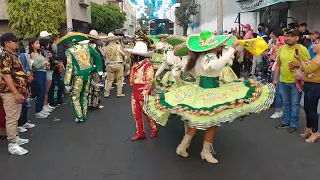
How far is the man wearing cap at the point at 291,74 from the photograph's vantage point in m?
5.59

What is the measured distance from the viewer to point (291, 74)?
5738 mm

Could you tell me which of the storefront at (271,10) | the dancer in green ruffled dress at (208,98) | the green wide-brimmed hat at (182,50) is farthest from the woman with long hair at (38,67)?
the storefront at (271,10)

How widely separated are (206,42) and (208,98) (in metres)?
0.77

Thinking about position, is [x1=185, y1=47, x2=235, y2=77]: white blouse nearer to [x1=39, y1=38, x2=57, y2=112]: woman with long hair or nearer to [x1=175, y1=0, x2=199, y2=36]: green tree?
[x1=39, y1=38, x2=57, y2=112]: woman with long hair

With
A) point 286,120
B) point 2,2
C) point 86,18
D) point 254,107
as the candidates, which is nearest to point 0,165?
point 254,107

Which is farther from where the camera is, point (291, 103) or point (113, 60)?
point (113, 60)

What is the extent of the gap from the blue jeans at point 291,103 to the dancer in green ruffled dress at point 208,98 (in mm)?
1487

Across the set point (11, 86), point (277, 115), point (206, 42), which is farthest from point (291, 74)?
point (11, 86)

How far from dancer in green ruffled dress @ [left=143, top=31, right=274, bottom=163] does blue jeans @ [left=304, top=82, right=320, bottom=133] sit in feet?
3.72

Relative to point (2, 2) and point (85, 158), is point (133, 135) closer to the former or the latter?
point (85, 158)

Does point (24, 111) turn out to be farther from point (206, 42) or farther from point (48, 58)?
point (206, 42)

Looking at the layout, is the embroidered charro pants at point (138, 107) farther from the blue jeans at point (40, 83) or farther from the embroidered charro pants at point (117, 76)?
the embroidered charro pants at point (117, 76)

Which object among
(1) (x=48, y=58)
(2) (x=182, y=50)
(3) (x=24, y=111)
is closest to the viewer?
(2) (x=182, y=50)

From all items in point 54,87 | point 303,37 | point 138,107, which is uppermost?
point 303,37
